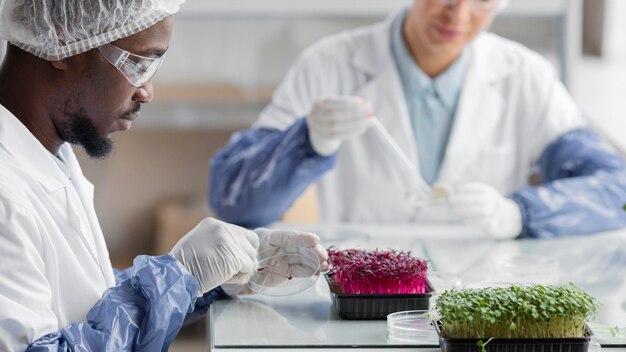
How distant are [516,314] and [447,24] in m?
1.82

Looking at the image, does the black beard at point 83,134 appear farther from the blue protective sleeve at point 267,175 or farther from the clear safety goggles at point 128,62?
the blue protective sleeve at point 267,175

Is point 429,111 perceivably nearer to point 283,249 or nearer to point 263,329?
point 283,249

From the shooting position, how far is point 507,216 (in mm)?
3043

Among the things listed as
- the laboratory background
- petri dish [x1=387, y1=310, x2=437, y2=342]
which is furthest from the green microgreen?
the laboratory background

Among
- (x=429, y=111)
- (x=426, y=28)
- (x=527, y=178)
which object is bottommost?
(x=527, y=178)

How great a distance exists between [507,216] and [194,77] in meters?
2.34

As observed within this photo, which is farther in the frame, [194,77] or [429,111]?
[194,77]

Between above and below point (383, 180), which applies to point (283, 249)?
above

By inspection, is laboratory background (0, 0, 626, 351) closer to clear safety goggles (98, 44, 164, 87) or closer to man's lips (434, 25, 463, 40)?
man's lips (434, 25, 463, 40)

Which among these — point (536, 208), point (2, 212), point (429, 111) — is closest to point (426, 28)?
point (429, 111)

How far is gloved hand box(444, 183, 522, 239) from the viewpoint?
3.02m

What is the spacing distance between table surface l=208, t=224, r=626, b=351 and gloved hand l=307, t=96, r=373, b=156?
283 millimetres

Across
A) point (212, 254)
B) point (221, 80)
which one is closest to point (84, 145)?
point (212, 254)

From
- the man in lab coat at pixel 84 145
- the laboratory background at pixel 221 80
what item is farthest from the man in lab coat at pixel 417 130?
the man in lab coat at pixel 84 145
